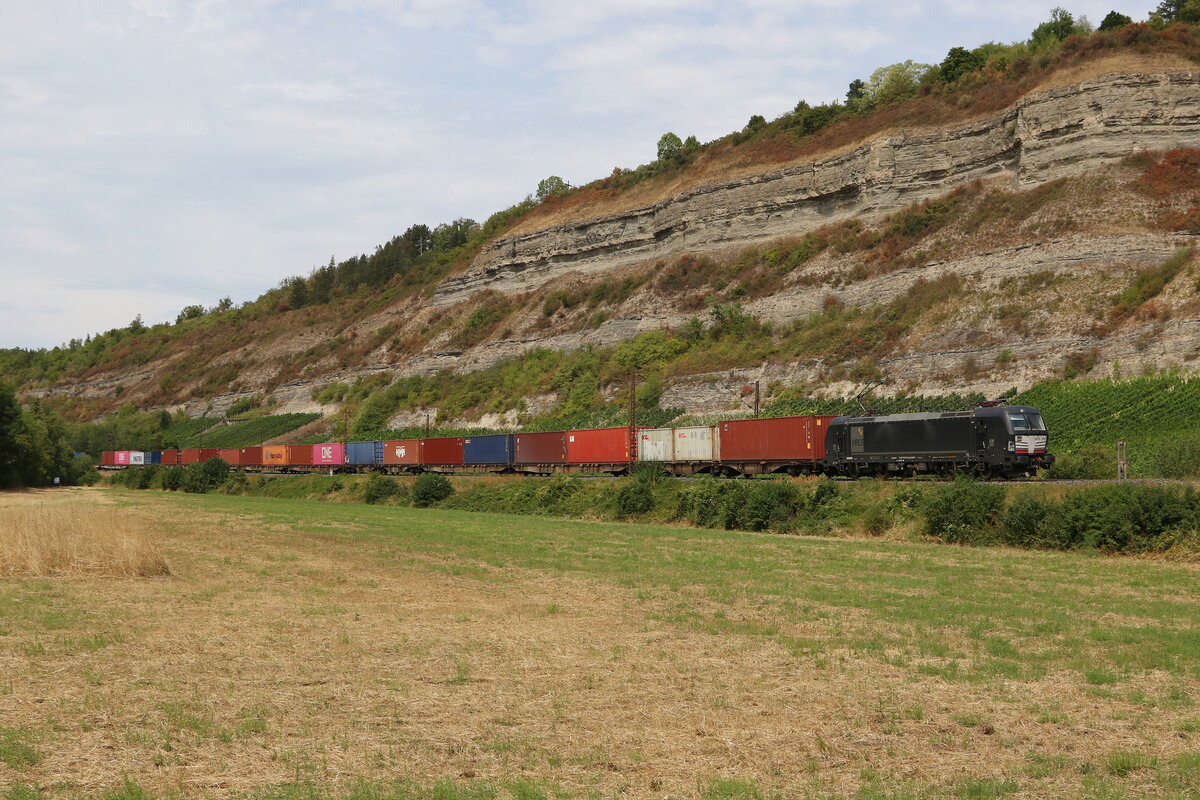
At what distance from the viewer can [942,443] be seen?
126ft

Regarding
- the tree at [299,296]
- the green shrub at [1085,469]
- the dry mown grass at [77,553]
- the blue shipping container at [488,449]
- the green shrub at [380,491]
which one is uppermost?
the tree at [299,296]

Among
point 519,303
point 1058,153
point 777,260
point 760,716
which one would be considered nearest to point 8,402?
point 519,303

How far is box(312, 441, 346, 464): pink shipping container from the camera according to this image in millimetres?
78312

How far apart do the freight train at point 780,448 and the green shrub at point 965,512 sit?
7.25 metres

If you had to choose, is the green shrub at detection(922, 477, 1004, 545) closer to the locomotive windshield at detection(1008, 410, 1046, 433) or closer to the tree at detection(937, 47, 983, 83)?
the locomotive windshield at detection(1008, 410, 1046, 433)

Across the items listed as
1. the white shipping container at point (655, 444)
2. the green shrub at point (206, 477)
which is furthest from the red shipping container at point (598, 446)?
the green shrub at point (206, 477)

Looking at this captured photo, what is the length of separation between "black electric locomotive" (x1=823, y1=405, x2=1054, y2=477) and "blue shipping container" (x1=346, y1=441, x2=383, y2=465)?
137ft

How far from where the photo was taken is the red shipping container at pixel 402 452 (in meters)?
70.6

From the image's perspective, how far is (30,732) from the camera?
9109 mm

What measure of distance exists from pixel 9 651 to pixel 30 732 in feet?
14.7

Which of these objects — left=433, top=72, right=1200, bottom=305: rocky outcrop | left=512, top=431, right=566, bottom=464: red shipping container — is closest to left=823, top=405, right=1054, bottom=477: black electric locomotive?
left=512, top=431, right=566, bottom=464: red shipping container

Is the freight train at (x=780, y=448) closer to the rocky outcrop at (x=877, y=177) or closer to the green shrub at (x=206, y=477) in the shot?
the green shrub at (x=206, y=477)

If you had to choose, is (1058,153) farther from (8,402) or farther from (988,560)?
(8,402)

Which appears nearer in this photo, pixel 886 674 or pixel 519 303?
pixel 886 674
